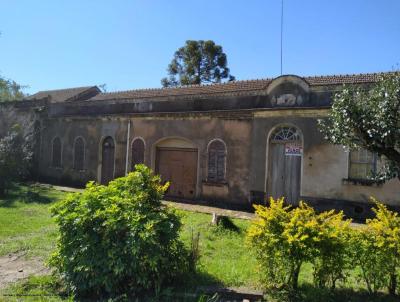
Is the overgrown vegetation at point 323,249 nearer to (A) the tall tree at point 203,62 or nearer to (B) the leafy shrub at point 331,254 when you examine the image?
(B) the leafy shrub at point 331,254

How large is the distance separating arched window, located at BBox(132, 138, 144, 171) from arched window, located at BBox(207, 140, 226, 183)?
143 inches

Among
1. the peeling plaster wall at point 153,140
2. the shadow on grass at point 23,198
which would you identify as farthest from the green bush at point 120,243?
the shadow on grass at point 23,198

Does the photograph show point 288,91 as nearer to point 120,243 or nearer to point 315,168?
point 315,168

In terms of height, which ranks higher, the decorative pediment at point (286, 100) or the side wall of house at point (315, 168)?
the decorative pediment at point (286, 100)

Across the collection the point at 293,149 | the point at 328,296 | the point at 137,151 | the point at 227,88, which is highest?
the point at 227,88

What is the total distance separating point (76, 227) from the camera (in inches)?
236

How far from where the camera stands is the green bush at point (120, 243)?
559 centimetres

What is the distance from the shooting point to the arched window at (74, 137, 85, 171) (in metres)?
20.6

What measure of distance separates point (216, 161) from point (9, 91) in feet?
110

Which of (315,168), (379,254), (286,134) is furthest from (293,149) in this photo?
(379,254)

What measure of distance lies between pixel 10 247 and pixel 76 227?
3.46 m

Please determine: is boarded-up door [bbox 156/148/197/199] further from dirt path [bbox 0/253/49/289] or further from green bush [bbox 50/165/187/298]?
green bush [bbox 50/165/187/298]

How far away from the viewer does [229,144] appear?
1536 centimetres

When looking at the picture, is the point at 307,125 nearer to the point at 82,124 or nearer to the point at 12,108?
the point at 82,124
